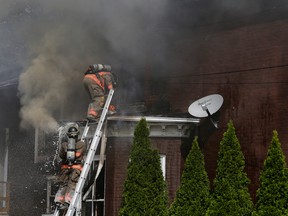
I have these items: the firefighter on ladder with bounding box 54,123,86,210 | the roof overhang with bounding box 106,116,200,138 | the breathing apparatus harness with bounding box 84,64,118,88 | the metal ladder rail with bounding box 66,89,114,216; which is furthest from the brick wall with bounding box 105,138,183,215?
the firefighter on ladder with bounding box 54,123,86,210

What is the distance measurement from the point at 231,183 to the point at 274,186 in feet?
3.27

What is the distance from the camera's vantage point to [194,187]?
45.2ft

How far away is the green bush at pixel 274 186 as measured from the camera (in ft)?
40.2

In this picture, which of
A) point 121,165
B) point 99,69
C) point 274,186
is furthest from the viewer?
point 121,165

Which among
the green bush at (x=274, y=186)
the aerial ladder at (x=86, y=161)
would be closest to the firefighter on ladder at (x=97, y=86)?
the aerial ladder at (x=86, y=161)

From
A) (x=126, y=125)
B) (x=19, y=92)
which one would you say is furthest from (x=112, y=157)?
(x=19, y=92)

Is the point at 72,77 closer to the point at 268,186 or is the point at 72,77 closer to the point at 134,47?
the point at 134,47

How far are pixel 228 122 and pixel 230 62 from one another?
48.9 inches

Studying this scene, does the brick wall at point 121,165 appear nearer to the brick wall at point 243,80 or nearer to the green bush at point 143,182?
the brick wall at point 243,80

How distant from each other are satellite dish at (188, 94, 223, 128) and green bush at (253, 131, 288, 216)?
1.97 meters

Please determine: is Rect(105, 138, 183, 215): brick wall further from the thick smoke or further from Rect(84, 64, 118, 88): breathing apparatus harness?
the thick smoke

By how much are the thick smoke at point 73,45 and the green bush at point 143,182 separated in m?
2.62

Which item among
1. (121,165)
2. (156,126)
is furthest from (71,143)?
(156,126)

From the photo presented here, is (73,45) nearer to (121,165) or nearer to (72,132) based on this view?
(121,165)
